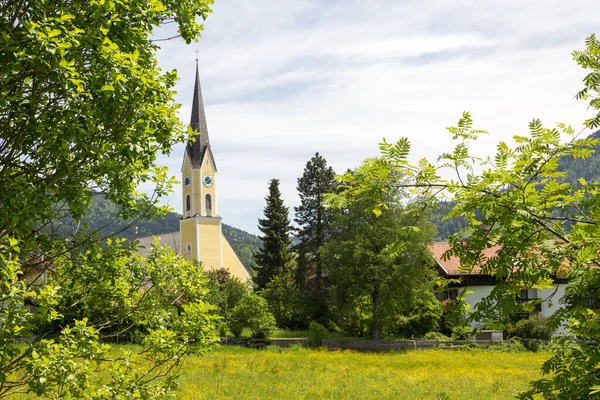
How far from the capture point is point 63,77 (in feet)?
14.3

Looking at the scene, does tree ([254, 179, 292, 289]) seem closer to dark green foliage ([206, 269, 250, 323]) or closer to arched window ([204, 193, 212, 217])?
dark green foliage ([206, 269, 250, 323])

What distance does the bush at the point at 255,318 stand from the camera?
32.0 metres

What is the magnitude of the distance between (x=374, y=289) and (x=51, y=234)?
2810 centimetres

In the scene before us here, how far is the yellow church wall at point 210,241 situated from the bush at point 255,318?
42.4m

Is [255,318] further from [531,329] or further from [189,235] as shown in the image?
[189,235]

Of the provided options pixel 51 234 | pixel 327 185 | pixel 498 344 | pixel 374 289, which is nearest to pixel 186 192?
pixel 327 185

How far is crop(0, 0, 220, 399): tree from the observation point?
4570 mm

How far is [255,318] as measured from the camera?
32.1 metres

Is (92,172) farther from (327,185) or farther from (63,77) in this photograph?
(327,185)

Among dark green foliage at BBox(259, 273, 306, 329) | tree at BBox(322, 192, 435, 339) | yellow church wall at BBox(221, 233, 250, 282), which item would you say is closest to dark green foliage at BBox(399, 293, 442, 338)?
tree at BBox(322, 192, 435, 339)

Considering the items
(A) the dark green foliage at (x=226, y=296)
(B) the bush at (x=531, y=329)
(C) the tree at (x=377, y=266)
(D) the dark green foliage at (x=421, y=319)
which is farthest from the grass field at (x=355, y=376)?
(A) the dark green foliage at (x=226, y=296)

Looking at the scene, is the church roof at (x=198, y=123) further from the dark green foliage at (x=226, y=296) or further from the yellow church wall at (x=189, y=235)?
the dark green foliage at (x=226, y=296)

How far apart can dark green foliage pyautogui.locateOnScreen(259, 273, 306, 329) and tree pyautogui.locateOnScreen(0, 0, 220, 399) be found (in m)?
34.1

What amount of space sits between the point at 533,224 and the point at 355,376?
1599cm
